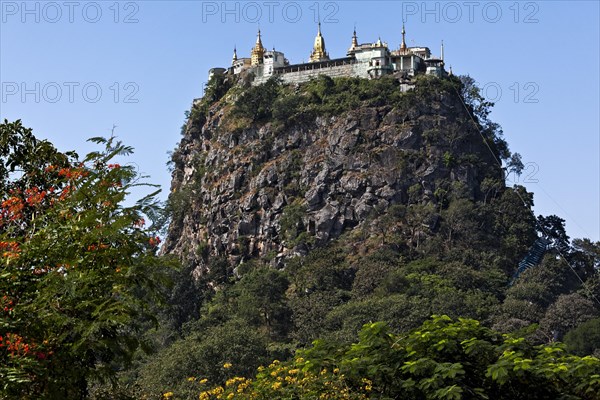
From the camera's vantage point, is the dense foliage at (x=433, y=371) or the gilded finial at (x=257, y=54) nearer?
the dense foliage at (x=433, y=371)

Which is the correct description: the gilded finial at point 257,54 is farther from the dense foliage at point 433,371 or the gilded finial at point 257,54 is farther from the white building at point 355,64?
the dense foliage at point 433,371

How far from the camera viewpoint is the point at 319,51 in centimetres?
9800

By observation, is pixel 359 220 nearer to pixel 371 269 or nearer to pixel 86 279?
pixel 371 269

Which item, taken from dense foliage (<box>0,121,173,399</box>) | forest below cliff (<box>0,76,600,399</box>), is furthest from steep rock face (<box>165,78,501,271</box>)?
dense foliage (<box>0,121,173,399</box>)

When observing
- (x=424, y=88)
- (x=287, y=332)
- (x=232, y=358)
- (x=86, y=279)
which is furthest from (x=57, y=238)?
(x=424, y=88)

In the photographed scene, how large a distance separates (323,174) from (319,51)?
14205mm

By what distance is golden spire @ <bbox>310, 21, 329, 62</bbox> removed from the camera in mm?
97312

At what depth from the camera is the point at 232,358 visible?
5806 centimetres

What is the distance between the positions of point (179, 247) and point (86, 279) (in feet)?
257

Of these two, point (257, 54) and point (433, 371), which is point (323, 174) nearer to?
point (257, 54)

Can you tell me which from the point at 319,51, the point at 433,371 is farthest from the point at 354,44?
the point at 433,371

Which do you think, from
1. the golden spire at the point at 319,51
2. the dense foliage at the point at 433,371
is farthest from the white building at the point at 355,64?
the dense foliage at the point at 433,371

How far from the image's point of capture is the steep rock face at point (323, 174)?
8562cm

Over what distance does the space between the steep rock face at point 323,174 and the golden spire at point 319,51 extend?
8.09 meters
